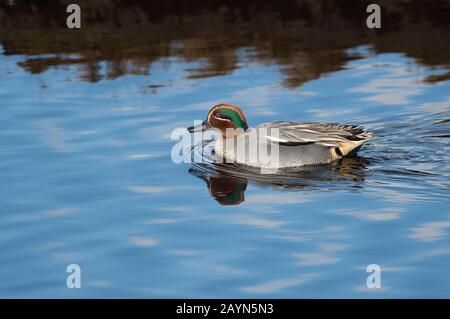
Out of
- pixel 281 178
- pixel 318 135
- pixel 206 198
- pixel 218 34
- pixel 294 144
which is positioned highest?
pixel 218 34

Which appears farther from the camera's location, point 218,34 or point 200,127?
point 218,34

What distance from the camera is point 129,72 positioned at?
49.6 feet

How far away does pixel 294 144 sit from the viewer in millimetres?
10906

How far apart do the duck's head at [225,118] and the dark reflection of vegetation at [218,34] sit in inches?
110

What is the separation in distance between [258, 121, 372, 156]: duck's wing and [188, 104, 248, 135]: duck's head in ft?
1.62

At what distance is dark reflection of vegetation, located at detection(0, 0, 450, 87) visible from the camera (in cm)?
1533

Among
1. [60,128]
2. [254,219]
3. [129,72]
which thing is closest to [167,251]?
[254,219]

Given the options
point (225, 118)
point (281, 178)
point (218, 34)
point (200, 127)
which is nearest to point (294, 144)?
point (281, 178)

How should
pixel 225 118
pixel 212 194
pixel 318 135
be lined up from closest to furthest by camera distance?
1. pixel 212 194
2. pixel 318 135
3. pixel 225 118

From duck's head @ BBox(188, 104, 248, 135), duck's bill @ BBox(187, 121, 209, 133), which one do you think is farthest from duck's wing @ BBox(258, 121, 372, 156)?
duck's bill @ BBox(187, 121, 209, 133)

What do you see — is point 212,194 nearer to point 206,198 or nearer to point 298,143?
point 206,198

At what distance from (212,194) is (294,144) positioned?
4.09ft

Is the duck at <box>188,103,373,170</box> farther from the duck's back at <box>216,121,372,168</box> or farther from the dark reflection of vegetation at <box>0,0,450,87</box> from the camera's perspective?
the dark reflection of vegetation at <box>0,0,450,87</box>

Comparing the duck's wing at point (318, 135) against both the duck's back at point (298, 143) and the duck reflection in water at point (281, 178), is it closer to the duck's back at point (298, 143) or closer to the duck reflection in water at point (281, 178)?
the duck's back at point (298, 143)
